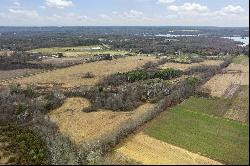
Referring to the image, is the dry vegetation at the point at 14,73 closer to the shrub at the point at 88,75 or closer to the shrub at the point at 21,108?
the shrub at the point at 88,75

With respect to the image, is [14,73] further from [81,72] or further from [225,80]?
[225,80]

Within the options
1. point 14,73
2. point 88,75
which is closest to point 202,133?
point 88,75

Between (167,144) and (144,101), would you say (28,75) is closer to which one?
(144,101)

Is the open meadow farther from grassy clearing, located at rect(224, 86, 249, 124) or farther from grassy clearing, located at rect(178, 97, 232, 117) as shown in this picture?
grassy clearing, located at rect(178, 97, 232, 117)

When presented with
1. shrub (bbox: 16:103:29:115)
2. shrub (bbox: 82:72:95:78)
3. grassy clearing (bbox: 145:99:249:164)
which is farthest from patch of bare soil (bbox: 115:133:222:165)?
shrub (bbox: 82:72:95:78)

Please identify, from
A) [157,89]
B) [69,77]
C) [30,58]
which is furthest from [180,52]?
[157,89]

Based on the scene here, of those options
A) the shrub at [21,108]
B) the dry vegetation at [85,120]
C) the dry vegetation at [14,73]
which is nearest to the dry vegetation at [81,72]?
the dry vegetation at [14,73]
